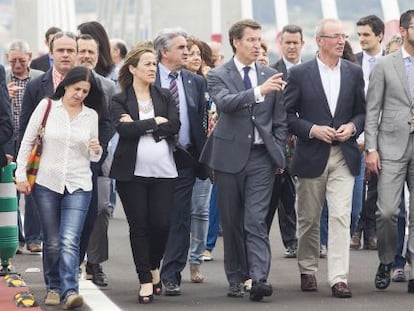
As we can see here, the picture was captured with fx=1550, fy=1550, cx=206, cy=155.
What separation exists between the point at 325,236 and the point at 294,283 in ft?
6.36

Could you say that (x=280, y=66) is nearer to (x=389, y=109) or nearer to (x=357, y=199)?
(x=357, y=199)

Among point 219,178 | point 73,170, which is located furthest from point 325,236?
point 73,170

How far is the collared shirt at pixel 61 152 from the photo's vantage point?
10367 millimetres

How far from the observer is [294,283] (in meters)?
11.7

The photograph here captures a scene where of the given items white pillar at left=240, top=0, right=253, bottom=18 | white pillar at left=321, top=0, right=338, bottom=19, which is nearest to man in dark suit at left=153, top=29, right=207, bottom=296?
white pillar at left=321, top=0, right=338, bottom=19

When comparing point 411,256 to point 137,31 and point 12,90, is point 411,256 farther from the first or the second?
point 137,31

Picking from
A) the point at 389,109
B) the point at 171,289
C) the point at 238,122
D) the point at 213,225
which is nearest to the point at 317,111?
the point at 389,109

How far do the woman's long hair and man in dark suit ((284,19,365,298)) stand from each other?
4.68 ft

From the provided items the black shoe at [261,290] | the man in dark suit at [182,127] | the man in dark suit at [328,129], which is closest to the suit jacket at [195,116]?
the man in dark suit at [182,127]

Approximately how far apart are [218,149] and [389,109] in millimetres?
1269

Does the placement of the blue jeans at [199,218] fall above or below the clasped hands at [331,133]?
below

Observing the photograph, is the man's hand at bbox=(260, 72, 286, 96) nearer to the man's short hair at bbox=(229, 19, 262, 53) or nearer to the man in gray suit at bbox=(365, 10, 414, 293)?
the man's short hair at bbox=(229, 19, 262, 53)

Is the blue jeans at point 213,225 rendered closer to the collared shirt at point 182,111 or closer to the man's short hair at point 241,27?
the collared shirt at point 182,111

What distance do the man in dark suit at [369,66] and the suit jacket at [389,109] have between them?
3.03m
